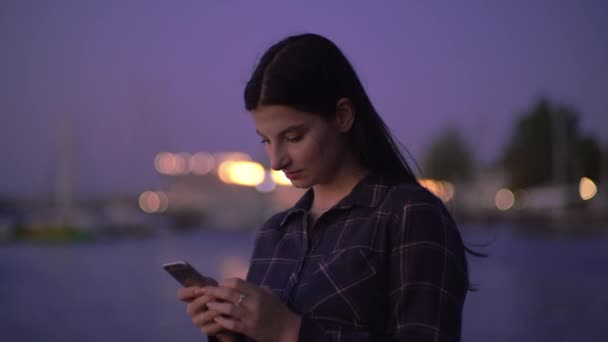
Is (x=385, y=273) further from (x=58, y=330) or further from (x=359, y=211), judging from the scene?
(x=58, y=330)

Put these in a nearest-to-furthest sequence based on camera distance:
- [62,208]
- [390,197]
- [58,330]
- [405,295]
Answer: [405,295] < [390,197] < [58,330] < [62,208]

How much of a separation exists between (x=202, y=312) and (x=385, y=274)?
1.24ft

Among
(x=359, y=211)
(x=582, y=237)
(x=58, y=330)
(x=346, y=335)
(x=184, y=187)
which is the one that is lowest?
(x=346, y=335)

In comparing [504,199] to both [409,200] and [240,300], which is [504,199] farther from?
[240,300]

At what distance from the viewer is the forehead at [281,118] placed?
Answer: 1.64 metres

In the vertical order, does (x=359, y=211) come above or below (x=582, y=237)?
below

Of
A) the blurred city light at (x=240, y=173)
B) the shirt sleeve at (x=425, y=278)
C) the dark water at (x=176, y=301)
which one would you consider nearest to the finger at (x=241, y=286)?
the shirt sleeve at (x=425, y=278)

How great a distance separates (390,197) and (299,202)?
0.35 m

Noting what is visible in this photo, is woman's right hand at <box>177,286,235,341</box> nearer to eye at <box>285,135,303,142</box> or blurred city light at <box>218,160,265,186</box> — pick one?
eye at <box>285,135,303,142</box>

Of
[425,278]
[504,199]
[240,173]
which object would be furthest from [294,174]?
[240,173]

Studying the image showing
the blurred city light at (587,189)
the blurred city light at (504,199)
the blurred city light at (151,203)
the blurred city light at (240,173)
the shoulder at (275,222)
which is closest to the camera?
the shoulder at (275,222)

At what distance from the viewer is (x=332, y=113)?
1.68m

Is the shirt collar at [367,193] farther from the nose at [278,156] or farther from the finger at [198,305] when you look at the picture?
the finger at [198,305]

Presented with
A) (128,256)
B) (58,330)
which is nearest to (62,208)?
(128,256)
